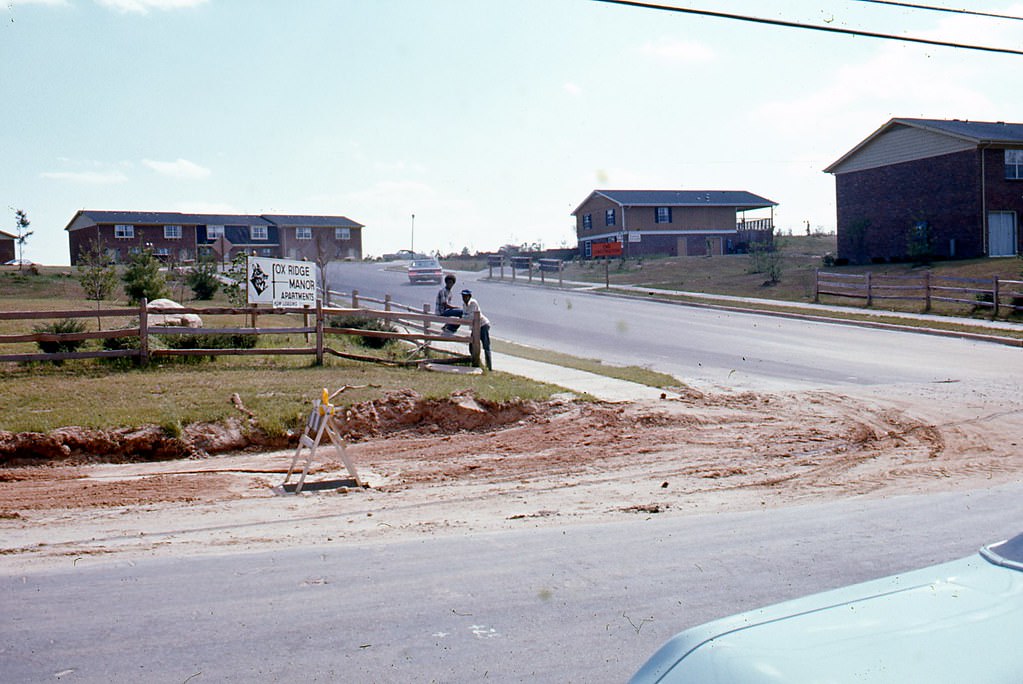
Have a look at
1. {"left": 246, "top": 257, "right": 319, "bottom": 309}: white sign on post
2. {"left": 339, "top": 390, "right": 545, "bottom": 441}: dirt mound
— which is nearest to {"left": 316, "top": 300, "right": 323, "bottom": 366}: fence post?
{"left": 246, "top": 257, "right": 319, "bottom": 309}: white sign on post

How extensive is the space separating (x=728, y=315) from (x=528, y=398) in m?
19.4

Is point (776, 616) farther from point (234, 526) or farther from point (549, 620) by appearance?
point (234, 526)

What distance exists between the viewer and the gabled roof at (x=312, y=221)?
9106 cm

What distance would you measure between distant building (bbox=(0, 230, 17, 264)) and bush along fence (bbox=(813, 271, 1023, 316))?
2643 inches

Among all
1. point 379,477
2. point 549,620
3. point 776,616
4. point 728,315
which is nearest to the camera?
point 776,616

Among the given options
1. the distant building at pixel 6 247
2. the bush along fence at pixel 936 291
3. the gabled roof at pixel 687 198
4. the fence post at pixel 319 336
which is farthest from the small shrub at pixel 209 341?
the distant building at pixel 6 247

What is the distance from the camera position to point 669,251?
7544 cm

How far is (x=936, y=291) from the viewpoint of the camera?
34.2 m

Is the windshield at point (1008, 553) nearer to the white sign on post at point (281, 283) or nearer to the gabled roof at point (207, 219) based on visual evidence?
the white sign on post at point (281, 283)

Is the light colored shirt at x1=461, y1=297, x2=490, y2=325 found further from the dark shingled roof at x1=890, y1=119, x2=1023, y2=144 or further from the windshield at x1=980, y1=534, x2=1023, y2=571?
the dark shingled roof at x1=890, y1=119, x2=1023, y2=144

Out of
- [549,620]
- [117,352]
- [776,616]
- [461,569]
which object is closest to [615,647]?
[549,620]

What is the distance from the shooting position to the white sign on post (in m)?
18.8

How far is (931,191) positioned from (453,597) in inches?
1842

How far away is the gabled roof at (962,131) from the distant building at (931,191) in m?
0.05
